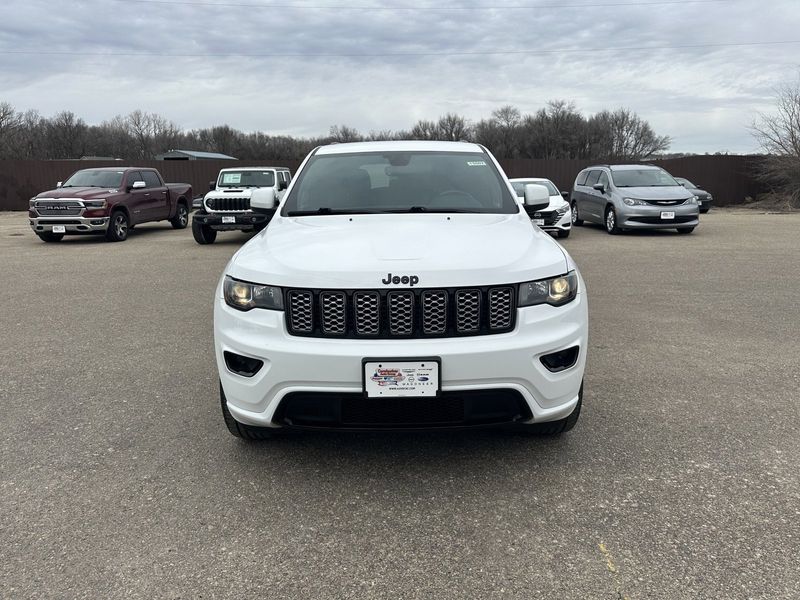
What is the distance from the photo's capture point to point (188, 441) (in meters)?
3.56

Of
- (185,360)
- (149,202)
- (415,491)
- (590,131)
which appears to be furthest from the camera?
(590,131)

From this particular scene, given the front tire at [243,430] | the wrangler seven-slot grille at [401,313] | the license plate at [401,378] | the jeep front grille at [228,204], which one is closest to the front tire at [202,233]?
the jeep front grille at [228,204]

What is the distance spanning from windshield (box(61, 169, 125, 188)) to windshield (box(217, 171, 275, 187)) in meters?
2.69

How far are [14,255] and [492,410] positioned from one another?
43.1 ft

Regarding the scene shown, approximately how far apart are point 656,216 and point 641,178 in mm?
1443

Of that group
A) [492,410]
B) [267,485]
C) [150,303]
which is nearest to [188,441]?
[267,485]

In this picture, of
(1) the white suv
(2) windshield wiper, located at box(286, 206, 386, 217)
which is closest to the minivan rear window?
(2) windshield wiper, located at box(286, 206, 386, 217)

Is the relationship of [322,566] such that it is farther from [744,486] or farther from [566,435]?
[744,486]

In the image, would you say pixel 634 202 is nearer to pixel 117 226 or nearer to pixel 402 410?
pixel 117 226

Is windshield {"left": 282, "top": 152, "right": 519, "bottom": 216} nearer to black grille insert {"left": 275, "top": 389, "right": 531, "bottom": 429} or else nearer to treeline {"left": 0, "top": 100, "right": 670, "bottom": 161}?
black grille insert {"left": 275, "top": 389, "right": 531, "bottom": 429}

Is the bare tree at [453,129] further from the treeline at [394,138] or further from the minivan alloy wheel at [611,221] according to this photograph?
the minivan alloy wheel at [611,221]

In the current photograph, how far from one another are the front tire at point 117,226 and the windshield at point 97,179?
79 cm

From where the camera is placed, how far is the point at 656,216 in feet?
48.3

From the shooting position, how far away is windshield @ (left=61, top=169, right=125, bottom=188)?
15.3 m
